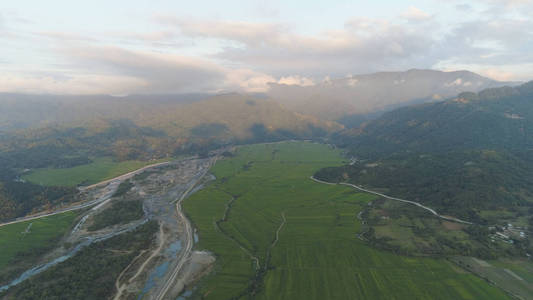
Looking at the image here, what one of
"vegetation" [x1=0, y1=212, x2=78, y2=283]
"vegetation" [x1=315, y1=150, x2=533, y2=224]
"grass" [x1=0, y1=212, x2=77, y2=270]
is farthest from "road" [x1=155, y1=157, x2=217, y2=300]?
"vegetation" [x1=315, y1=150, x2=533, y2=224]

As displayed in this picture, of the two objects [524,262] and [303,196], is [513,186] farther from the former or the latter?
[303,196]

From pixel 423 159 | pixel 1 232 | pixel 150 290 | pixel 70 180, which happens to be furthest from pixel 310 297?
pixel 70 180

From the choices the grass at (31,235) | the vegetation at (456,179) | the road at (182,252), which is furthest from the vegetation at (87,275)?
the vegetation at (456,179)

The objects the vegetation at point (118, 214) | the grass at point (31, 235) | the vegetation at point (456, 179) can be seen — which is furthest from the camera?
the vegetation at point (456, 179)

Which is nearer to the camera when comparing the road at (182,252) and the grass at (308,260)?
the grass at (308,260)

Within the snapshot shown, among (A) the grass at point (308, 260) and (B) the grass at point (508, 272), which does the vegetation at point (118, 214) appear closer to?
(A) the grass at point (308, 260)
